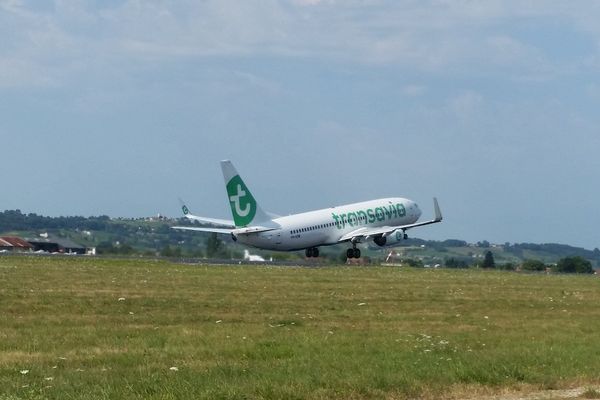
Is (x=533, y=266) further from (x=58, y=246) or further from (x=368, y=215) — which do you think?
(x=58, y=246)

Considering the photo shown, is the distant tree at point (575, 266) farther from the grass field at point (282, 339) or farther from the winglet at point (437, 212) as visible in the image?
the grass field at point (282, 339)

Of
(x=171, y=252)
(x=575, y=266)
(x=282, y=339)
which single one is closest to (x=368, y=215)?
(x=171, y=252)

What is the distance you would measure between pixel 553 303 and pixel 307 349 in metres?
17.8

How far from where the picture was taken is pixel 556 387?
17.8 meters

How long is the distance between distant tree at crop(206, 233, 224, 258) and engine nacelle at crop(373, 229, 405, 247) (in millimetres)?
9948

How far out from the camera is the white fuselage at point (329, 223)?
75.1 m

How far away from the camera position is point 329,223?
7825 centimetres

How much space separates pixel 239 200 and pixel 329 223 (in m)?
6.88

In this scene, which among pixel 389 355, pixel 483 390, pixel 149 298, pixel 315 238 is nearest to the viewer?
pixel 483 390

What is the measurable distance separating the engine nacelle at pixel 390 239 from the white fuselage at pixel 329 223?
1.40 meters

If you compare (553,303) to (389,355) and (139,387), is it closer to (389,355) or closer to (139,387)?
(389,355)

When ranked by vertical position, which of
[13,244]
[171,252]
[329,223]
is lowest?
[171,252]

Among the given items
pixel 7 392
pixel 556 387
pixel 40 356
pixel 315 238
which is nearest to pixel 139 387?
pixel 7 392

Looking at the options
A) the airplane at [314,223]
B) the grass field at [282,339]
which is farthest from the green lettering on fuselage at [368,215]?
the grass field at [282,339]
